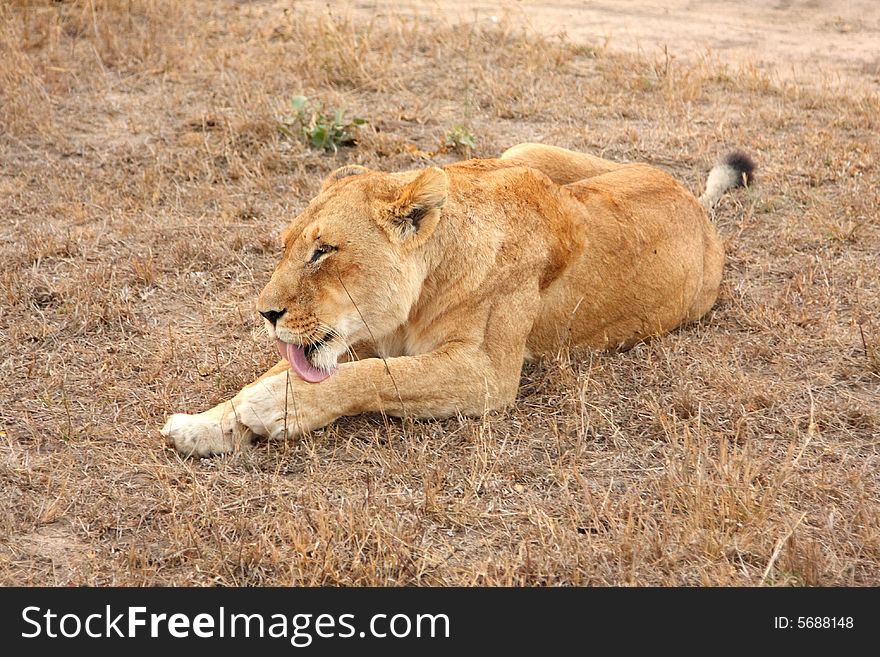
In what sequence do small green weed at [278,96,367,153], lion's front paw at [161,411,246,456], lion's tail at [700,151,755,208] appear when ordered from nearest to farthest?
lion's front paw at [161,411,246,456] → lion's tail at [700,151,755,208] → small green weed at [278,96,367,153]

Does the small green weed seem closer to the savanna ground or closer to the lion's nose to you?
the savanna ground

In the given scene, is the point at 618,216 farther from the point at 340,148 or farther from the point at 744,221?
the point at 340,148

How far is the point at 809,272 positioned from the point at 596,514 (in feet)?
8.26

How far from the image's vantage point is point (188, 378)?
14.3 feet

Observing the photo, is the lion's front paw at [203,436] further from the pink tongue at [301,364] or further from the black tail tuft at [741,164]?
the black tail tuft at [741,164]

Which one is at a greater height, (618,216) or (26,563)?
(618,216)

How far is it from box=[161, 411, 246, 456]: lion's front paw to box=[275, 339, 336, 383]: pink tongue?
0.96 feet

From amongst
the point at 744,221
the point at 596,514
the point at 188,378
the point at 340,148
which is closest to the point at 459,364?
the point at 596,514

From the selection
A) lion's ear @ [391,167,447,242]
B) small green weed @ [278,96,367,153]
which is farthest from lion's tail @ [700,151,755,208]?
lion's ear @ [391,167,447,242]

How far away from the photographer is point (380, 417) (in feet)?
13.1

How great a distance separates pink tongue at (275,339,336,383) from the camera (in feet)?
12.4

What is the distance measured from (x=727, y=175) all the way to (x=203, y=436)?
12.3 feet

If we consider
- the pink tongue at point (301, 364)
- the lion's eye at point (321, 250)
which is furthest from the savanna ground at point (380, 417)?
the lion's eye at point (321, 250)

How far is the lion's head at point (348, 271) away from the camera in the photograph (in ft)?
12.3
